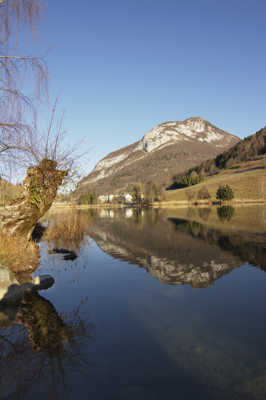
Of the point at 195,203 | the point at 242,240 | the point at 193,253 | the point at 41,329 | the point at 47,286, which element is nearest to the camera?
the point at 41,329

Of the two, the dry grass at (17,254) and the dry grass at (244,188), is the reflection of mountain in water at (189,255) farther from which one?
the dry grass at (244,188)

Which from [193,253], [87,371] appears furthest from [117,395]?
[193,253]

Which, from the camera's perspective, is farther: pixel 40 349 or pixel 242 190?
pixel 242 190

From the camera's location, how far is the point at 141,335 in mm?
7227

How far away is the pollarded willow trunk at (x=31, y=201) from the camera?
1333 centimetres

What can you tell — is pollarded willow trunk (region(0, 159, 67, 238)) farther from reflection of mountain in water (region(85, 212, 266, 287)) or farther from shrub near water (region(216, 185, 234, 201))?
shrub near water (region(216, 185, 234, 201))

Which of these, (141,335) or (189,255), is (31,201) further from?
(189,255)

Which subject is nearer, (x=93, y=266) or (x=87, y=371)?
(x=87, y=371)

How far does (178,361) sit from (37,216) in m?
11.0

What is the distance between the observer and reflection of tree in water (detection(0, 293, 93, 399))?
209 inches

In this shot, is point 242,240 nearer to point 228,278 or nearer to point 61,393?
point 228,278

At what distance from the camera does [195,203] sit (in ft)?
367

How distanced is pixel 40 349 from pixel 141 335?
2559 millimetres

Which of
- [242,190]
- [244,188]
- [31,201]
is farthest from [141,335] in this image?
[244,188]
